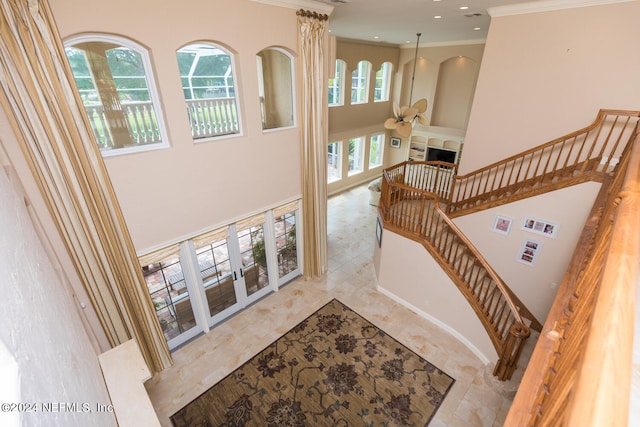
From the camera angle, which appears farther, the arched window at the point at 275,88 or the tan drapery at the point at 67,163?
the arched window at the point at 275,88

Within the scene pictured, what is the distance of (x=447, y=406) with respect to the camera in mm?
4070

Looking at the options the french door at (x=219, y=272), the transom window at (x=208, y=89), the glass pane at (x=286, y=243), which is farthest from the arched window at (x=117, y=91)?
the glass pane at (x=286, y=243)

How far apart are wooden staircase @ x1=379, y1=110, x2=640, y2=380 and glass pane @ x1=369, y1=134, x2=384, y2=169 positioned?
6.06m

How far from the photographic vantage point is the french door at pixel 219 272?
15.0 feet

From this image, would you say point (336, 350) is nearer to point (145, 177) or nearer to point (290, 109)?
point (145, 177)

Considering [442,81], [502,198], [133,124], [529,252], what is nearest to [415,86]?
[442,81]

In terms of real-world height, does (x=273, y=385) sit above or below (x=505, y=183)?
below

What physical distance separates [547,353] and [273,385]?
148 inches

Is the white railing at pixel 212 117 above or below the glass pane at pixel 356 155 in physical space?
above

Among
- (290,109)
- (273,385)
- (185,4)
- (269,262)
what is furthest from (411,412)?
(185,4)

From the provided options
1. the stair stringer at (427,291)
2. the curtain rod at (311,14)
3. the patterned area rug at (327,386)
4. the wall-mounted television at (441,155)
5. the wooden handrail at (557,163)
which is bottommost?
the patterned area rug at (327,386)

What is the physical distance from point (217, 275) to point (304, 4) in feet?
15.2

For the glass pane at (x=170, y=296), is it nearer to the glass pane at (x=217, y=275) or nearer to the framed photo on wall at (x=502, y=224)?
the glass pane at (x=217, y=275)

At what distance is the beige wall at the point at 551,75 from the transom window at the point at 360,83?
5214mm
